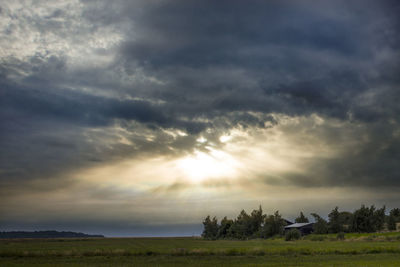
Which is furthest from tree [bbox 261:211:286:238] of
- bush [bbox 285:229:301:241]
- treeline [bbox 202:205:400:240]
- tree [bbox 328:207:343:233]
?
bush [bbox 285:229:301:241]

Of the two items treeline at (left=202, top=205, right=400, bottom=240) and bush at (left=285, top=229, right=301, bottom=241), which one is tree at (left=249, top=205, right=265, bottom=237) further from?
bush at (left=285, top=229, right=301, bottom=241)

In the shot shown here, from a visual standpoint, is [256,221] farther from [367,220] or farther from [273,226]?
[367,220]

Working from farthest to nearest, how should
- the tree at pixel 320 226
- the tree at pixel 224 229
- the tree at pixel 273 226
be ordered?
the tree at pixel 224 229 → the tree at pixel 273 226 → the tree at pixel 320 226

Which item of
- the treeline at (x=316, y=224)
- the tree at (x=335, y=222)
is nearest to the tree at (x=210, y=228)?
the treeline at (x=316, y=224)

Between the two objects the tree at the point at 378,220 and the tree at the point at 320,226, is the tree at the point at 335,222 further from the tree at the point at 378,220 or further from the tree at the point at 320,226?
the tree at the point at 378,220

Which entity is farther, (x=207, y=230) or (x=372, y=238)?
(x=207, y=230)

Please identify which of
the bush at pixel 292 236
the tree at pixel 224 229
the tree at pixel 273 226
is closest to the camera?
the bush at pixel 292 236

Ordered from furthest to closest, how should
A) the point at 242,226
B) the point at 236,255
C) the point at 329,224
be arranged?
1. the point at 242,226
2. the point at 329,224
3. the point at 236,255

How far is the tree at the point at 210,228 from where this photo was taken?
177575 millimetres

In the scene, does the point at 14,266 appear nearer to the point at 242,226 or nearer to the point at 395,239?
the point at 395,239

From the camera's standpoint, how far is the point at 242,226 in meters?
160

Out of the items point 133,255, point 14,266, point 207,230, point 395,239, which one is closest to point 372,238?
point 395,239

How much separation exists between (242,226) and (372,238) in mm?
77488

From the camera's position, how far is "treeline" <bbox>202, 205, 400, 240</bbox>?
13488cm
